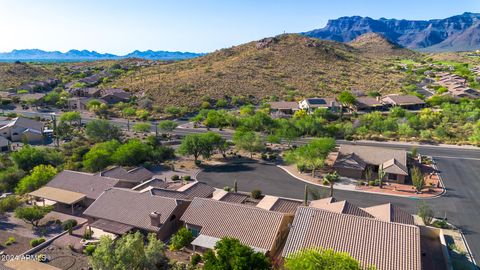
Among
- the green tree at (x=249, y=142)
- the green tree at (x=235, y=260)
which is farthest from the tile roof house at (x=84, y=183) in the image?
the green tree at (x=249, y=142)

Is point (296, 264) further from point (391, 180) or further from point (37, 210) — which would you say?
point (391, 180)

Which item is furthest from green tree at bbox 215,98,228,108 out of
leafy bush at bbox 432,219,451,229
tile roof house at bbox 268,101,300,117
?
leafy bush at bbox 432,219,451,229

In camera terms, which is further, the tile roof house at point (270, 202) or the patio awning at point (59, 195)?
the patio awning at point (59, 195)

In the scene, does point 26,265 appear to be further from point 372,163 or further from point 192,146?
point 372,163

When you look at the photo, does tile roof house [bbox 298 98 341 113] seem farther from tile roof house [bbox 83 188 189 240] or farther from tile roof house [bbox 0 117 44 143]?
tile roof house [bbox 83 188 189 240]

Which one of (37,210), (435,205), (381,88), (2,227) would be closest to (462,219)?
(435,205)

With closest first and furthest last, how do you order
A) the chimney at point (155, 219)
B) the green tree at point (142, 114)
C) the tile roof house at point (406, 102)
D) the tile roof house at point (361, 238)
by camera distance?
the tile roof house at point (361, 238), the chimney at point (155, 219), the green tree at point (142, 114), the tile roof house at point (406, 102)

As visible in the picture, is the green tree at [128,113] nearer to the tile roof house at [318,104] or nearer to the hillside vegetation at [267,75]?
the hillside vegetation at [267,75]
